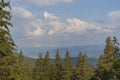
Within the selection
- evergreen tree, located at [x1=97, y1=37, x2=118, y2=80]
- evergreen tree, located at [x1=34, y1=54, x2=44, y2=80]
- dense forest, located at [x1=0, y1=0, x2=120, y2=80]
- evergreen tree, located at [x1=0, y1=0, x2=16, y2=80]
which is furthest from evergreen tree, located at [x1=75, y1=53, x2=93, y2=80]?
evergreen tree, located at [x1=0, y1=0, x2=16, y2=80]

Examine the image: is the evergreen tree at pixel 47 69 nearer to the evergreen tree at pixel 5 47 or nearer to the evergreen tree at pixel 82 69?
the evergreen tree at pixel 82 69

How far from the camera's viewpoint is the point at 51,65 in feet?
377

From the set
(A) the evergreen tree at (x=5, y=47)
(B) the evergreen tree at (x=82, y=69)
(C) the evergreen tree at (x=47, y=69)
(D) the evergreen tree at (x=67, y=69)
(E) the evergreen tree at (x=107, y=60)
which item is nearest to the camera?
(A) the evergreen tree at (x=5, y=47)

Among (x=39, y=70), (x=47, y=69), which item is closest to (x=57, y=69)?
(x=47, y=69)

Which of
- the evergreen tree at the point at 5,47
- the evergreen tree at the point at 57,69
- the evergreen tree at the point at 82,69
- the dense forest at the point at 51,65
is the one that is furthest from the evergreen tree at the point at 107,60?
the evergreen tree at the point at 5,47

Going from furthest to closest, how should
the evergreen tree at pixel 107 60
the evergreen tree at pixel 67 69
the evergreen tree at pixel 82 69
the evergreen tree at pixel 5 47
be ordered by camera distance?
the evergreen tree at pixel 67 69 → the evergreen tree at pixel 82 69 → the evergreen tree at pixel 107 60 → the evergreen tree at pixel 5 47

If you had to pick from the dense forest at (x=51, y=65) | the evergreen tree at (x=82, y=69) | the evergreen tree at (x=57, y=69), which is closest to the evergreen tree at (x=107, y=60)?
the dense forest at (x=51, y=65)

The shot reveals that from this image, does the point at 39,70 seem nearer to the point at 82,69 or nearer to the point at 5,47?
the point at 82,69

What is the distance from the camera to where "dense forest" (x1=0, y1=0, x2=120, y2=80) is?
2911 cm

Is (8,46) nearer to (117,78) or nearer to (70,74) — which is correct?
(117,78)

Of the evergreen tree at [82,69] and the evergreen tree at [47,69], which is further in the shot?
the evergreen tree at [47,69]

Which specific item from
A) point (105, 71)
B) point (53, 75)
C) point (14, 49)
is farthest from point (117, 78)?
point (14, 49)

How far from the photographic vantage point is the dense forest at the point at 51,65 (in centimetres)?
2911

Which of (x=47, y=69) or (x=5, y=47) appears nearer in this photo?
(x=5, y=47)
